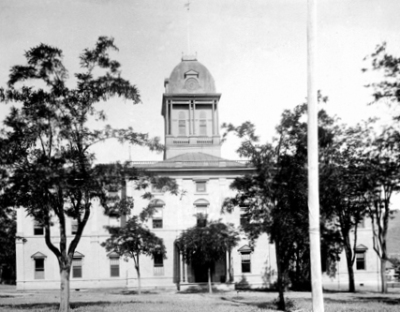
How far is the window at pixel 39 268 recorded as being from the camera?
4450 cm

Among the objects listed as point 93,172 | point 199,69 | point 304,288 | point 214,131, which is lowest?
point 304,288

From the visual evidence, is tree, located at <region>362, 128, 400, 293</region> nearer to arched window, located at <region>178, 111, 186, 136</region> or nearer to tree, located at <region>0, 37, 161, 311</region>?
tree, located at <region>0, 37, 161, 311</region>

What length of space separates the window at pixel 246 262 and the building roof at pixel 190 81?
709 inches

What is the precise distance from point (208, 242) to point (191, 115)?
741 inches

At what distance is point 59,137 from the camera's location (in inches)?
743

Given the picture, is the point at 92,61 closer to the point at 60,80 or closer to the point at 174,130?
the point at 60,80

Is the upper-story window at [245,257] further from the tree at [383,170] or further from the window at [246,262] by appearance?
the tree at [383,170]

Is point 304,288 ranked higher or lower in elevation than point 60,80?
lower

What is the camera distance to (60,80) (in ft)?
63.3

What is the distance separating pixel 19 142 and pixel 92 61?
4004 millimetres

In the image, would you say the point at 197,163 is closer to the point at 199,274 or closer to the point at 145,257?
the point at 145,257

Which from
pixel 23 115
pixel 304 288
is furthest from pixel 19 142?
pixel 304 288

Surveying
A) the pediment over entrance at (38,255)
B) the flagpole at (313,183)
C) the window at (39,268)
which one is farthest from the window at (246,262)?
the flagpole at (313,183)

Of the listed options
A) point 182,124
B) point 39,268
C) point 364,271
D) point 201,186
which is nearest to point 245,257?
point 201,186
